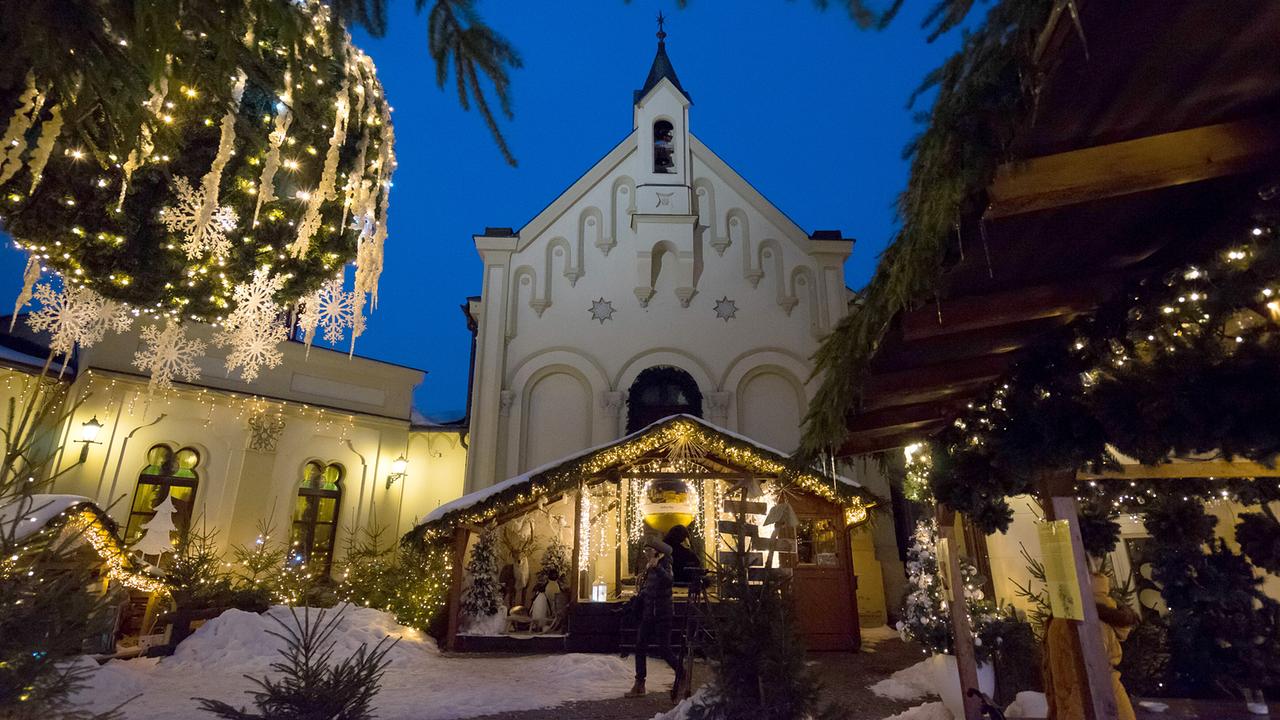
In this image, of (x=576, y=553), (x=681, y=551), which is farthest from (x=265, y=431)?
(x=681, y=551)

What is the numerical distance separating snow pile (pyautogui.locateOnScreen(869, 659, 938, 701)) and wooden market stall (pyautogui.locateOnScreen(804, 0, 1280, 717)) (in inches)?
162

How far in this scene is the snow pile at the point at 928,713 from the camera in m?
6.27

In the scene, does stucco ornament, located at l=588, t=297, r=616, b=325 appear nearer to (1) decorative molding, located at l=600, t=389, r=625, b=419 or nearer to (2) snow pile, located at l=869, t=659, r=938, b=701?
(1) decorative molding, located at l=600, t=389, r=625, b=419

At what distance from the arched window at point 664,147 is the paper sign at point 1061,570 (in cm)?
1474

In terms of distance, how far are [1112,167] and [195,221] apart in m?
4.84

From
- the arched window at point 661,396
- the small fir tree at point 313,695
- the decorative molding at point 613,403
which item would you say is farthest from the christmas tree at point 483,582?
the small fir tree at point 313,695

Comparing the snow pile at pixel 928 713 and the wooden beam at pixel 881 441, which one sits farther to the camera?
the snow pile at pixel 928 713

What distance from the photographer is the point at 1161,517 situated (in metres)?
6.72

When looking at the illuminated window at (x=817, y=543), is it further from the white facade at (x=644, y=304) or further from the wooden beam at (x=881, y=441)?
the wooden beam at (x=881, y=441)

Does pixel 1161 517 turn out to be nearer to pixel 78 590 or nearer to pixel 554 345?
pixel 78 590

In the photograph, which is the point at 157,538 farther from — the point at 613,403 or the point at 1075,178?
the point at 1075,178

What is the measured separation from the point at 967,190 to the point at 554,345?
560 inches

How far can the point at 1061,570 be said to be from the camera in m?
4.08

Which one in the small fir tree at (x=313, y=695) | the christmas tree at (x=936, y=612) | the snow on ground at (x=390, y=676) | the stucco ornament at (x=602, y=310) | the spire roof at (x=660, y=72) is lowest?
the snow on ground at (x=390, y=676)
